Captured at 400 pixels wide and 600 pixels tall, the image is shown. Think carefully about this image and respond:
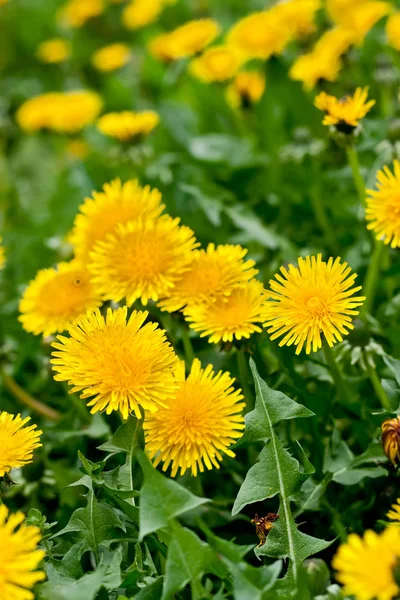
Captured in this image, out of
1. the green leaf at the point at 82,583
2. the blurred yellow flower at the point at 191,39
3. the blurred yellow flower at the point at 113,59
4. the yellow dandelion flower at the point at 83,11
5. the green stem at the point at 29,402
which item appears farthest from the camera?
the yellow dandelion flower at the point at 83,11

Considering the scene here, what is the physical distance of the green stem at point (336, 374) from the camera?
1522 millimetres

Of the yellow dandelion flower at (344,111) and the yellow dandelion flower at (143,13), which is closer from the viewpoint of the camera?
the yellow dandelion flower at (344,111)

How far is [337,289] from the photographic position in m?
1.40

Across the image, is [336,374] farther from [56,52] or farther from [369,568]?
[56,52]

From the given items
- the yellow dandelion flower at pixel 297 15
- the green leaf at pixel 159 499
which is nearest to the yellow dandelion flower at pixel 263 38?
the yellow dandelion flower at pixel 297 15

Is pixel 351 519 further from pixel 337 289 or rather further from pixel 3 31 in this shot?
pixel 3 31

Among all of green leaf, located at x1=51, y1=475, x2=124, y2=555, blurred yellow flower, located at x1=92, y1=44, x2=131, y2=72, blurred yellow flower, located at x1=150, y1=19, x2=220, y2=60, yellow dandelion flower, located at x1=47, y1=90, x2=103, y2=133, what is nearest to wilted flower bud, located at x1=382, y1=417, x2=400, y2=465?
green leaf, located at x1=51, y1=475, x2=124, y2=555

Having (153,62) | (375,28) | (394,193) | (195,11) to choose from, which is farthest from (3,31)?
(394,193)

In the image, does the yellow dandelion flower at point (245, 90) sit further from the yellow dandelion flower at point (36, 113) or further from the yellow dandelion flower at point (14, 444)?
the yellow dandelion flower at point (14, 444)

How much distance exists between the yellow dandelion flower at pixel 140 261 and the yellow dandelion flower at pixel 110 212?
0.10m

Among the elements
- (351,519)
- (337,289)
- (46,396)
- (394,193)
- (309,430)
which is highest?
(394,193)

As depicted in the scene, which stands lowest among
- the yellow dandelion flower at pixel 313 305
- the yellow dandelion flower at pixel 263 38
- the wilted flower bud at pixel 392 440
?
the wilted flower bud at pixel 392 440

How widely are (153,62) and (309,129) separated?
99 centimetres

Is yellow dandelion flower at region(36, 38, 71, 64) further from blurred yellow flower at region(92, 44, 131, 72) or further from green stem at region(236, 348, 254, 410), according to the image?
green stem at region(236, 348, 254, 410)
